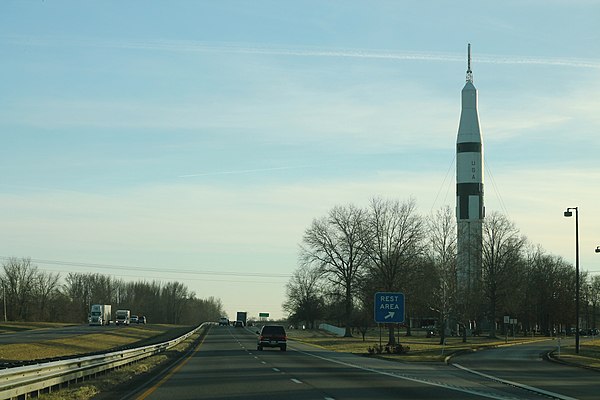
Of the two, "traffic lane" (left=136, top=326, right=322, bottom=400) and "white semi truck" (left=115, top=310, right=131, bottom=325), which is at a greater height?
"traffic lane" (left=136, top=326, right=322, bottom=400)

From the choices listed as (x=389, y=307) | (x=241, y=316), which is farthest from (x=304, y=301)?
(x=389, y=307)

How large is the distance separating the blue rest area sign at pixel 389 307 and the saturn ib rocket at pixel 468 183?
49372 millimetres

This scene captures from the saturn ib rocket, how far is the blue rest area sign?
49372 mm

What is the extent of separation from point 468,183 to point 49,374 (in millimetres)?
83732

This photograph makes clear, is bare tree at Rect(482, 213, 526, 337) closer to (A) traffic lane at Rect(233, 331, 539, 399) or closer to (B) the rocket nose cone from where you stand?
(B) the rocket nose cone

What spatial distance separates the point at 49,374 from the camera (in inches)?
754

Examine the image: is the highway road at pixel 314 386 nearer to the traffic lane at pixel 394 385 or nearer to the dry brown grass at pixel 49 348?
the traffic lane at pixel 394 385

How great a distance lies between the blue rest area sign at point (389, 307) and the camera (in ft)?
160

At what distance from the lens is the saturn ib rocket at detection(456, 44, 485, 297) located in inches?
3853

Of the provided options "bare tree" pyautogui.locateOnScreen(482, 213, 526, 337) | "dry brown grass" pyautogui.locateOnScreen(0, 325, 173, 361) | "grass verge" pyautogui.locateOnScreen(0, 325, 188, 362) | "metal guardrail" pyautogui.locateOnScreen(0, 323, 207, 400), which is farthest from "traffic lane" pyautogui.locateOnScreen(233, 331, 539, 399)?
"bare tree" pyautogui.locateOnScreen(482, 213, 526, 337)

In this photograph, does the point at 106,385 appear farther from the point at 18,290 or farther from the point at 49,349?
the point at 18,290

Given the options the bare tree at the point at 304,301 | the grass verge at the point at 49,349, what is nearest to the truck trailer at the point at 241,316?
the bare tree at the point at 304,301

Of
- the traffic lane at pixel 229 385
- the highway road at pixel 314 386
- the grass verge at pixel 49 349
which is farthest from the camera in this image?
the grass verge at pixel 49 349

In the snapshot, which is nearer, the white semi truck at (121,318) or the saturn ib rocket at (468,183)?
the saturn ib rocket at (468,183)
